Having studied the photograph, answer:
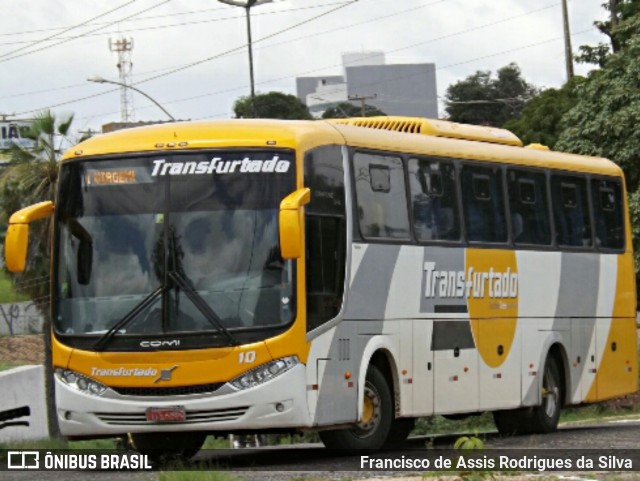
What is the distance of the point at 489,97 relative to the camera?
421ft

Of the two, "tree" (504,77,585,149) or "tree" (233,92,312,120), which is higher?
"tree" (233,92,312,120)

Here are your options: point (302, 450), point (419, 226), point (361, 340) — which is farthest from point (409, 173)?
point (302, 450)

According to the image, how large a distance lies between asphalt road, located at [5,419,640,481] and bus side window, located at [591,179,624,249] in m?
2.65

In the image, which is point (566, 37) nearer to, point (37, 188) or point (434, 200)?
point (37, 188)

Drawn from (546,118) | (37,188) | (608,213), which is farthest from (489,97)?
(608,213)

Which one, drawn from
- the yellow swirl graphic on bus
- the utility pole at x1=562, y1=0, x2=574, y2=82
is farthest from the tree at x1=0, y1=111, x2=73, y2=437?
the utility pole at x1=562, y1=0, x2=574, y2=82

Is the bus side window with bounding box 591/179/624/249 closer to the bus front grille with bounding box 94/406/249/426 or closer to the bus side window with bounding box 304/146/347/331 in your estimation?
the bus side window with bounding box 304/146/347/331

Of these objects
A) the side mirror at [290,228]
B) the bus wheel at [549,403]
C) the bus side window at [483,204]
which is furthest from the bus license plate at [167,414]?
the bus wheel at [549,403]

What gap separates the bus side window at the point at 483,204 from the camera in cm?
2069

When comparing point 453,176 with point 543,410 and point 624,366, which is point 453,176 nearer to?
point 543,410

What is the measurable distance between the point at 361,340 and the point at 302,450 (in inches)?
127

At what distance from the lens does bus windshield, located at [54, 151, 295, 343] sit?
16562 mm

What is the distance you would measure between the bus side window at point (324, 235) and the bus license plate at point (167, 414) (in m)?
1.45

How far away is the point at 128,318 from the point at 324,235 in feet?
6.83
